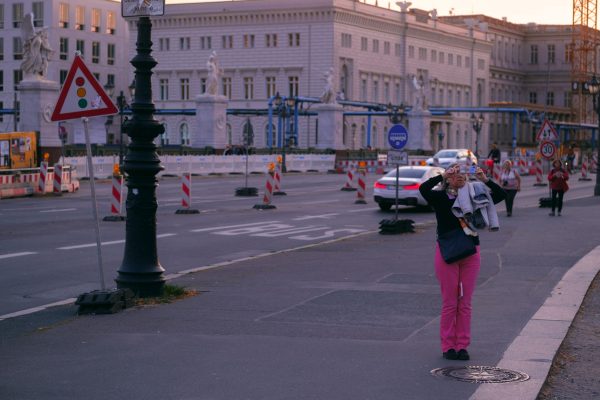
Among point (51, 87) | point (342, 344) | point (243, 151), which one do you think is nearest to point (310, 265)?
point (342, 344)

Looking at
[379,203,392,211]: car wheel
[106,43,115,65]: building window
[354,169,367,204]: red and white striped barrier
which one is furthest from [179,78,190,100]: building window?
[379,203,392,211]: car wheel

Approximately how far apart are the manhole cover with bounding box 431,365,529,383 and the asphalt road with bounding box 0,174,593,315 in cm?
583

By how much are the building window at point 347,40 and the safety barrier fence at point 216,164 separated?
36.4 m

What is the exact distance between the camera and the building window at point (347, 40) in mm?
110188

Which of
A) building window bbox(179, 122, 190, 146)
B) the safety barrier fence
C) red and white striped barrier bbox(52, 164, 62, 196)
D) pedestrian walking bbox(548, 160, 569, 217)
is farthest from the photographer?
building window bbox(179, 122, 190, 146)

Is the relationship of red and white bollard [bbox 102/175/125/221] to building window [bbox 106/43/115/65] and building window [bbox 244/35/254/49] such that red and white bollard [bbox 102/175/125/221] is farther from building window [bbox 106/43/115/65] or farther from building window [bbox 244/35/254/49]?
building window [bbox 244/35/254/49]

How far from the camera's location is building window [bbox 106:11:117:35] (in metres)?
113

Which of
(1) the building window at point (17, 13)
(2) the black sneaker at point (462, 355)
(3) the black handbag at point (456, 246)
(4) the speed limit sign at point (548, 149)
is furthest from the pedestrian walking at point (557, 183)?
(1) the building window at point (17, 13)

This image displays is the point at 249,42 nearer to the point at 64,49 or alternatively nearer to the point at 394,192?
the point at 64,49

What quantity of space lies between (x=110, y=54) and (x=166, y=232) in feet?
300

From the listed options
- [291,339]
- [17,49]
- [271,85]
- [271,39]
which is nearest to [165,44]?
[271,39]

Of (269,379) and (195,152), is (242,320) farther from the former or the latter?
(195,152)

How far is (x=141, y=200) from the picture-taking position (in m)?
13.5

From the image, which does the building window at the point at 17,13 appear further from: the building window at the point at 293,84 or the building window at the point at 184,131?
the building window at the point at 293,84
